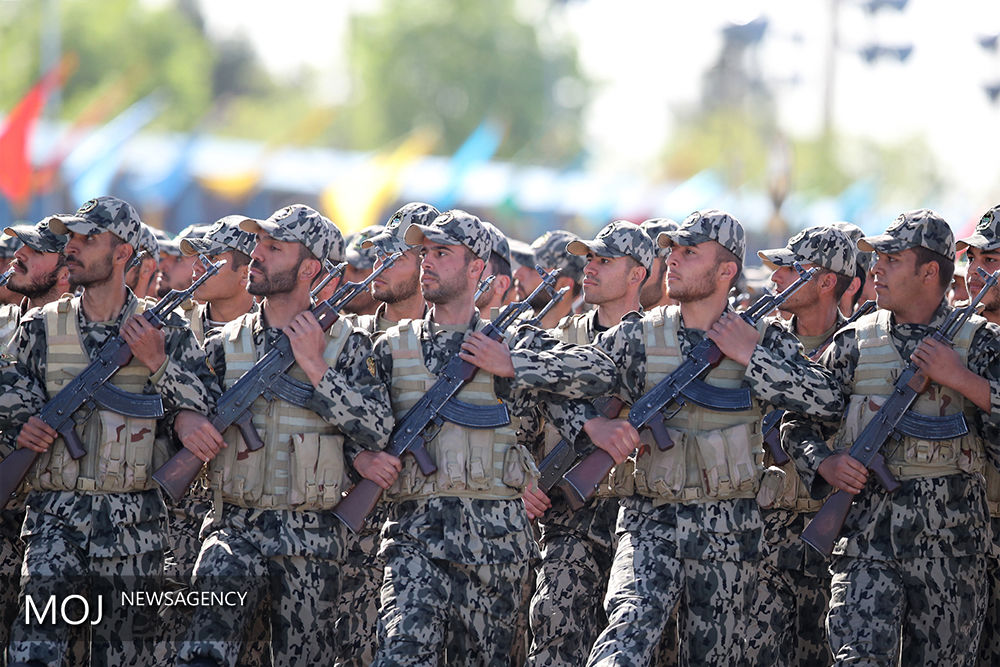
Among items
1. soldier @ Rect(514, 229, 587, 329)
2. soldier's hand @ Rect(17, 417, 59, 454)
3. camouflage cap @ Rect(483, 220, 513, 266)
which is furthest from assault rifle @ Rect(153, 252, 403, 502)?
soldier @ Rect(514, 229, 587, 329)

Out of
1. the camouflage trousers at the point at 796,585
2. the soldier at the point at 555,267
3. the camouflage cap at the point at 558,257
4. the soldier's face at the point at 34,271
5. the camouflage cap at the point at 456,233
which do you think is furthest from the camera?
the camouflage cap at the point at 558,257

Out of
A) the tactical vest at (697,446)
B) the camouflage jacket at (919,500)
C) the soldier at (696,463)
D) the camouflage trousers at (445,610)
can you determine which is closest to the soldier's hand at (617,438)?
the soldier at (696,463)

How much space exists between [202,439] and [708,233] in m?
2.65

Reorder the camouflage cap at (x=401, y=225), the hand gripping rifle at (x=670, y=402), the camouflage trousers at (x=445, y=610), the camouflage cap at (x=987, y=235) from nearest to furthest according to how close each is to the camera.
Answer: the camouflage trousers at (x=445, y=610), the hand gripping rifle at (x=670, y=402), the camouflage cap at (x=987, y=235), the camouflage cap at (x=401, y=225)

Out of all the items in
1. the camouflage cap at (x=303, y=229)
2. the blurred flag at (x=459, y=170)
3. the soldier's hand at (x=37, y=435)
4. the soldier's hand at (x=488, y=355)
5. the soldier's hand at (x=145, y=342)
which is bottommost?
the soldier's hand at (x=37, y=435)

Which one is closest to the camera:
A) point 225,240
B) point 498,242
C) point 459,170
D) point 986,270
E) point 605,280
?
point 498,242

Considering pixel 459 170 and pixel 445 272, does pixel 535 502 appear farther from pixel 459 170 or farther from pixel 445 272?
pixel 459 170

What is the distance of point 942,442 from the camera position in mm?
7238

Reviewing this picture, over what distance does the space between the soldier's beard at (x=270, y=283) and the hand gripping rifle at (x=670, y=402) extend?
1664mm

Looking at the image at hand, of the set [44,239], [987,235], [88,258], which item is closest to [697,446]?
[987,235]

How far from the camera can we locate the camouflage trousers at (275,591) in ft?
22.7

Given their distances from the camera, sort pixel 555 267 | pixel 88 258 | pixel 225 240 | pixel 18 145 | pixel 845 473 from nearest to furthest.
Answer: pixel 845 473
pixel 88 258
pixel 225 240
pixel 555 267
pixel 18 145

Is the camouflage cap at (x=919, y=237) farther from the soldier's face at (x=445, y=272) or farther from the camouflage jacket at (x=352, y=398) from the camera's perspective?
the camouflage jacket at (x=352, y=398)

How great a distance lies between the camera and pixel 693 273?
741 cm
